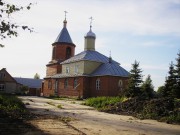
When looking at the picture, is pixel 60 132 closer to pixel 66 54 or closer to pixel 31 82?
pixel 66 54

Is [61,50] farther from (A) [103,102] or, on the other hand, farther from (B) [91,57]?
(A) [103,102]

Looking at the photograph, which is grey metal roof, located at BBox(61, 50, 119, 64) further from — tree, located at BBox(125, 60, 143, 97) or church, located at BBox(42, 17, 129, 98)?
tree, located at BBox(125, 60, 143, 97)

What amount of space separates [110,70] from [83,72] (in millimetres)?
4301

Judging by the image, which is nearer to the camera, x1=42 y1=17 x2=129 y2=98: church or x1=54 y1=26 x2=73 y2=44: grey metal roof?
x1=42 y1=17 x2=129 y2=98: church

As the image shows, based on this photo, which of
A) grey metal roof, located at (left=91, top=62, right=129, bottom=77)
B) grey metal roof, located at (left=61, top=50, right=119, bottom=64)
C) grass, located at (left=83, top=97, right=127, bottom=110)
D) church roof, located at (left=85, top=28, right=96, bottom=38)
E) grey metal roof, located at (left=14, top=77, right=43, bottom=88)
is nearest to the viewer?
grass, located at (left=83, top=97, right=127, bottom=110)

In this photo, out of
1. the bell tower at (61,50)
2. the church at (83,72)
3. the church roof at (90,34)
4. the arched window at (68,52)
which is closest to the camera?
the church at (83,72)

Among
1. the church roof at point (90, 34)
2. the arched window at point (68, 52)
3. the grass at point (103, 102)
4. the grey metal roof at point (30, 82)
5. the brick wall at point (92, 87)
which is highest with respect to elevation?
the church roof at point (90, 34)

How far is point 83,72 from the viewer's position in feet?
134

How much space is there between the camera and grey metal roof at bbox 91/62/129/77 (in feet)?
127

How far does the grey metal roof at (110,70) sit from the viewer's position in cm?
3872

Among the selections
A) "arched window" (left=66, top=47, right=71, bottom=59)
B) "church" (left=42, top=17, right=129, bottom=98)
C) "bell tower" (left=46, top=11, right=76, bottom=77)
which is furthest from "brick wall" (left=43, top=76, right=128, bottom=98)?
"arched window" (left=66, top=47, right=71, bottom=59)


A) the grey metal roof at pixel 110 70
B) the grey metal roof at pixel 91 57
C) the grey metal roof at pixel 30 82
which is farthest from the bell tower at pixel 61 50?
the grey metal roof at pixel 30 82

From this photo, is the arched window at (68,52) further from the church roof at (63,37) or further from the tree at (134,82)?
the tree at (134,82)

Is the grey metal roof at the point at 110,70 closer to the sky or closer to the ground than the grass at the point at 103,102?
closer to the sky
